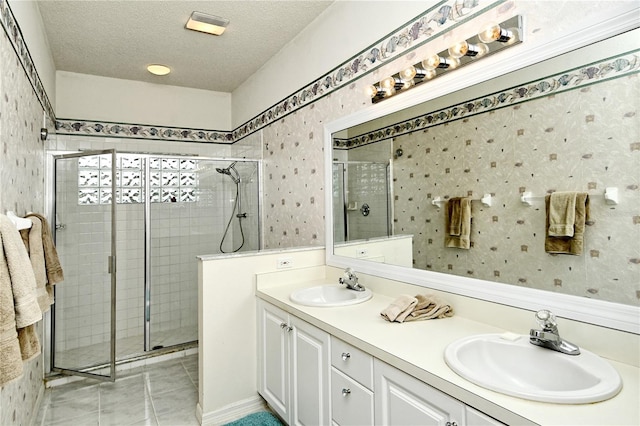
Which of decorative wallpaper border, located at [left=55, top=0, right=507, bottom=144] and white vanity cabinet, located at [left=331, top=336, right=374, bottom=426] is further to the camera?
decorative wallpaper border, located at [left=55, top=0, right=507, bottom=144]

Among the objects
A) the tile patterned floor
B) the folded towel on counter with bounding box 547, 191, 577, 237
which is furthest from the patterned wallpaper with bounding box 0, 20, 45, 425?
the folded towel on counter with bounding box 547, 191, 577, 237

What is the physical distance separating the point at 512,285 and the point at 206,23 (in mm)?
2572

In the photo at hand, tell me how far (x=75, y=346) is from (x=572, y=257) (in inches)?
132

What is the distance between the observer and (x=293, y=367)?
1.91 metres

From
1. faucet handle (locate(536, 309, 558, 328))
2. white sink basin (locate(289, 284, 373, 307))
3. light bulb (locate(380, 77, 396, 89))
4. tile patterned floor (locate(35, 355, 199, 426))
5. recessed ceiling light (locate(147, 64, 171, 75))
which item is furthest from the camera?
recessed ceiling light (locate(147, 64, 171, 75))

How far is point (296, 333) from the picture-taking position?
1883 millimetres

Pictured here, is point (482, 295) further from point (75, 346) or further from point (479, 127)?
point (75, 346)

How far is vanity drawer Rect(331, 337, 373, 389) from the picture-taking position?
140cm

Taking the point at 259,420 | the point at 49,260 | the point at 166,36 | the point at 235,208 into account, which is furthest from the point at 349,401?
the point at 166,36

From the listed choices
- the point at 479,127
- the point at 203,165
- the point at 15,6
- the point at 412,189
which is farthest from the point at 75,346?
the point at 479,127

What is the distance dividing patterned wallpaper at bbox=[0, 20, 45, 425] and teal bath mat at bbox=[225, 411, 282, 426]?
108cm

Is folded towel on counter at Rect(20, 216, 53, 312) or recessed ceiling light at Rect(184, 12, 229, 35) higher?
recessed ceiling light at Rect(184, 12, 229, 35)

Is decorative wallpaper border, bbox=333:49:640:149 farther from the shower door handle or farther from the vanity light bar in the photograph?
the shower door handle

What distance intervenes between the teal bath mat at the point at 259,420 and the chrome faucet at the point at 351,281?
34.5 inches
